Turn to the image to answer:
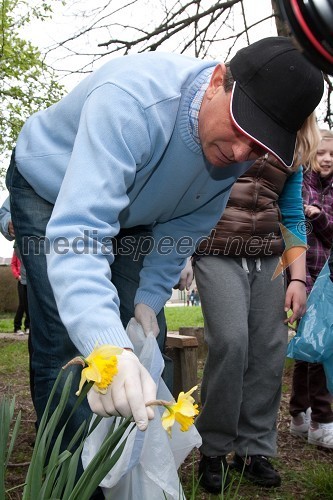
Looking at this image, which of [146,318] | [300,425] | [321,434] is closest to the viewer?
[146,318]

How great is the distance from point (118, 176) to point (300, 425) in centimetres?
246

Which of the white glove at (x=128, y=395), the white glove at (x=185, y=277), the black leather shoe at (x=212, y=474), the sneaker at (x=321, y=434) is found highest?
the white glove at (x=128, y=395)

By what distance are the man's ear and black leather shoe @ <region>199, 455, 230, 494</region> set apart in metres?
1.49

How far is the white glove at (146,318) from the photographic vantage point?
215 centimetres

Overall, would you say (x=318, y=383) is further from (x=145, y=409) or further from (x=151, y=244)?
(x=145, y=409)

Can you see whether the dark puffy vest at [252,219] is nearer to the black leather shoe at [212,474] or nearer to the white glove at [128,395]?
the black leather shoe at [212,474]

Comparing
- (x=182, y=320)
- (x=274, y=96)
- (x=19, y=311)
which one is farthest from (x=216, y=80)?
(x=182, y=320)

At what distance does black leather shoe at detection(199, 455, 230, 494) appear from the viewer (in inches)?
103

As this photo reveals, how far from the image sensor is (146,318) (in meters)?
2.18

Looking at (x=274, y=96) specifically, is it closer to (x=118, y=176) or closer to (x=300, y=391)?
(x=118, y=176)

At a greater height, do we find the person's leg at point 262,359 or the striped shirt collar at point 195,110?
the striped shirt collar at point 195,110

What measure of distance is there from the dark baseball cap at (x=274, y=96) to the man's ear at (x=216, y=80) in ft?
0.22

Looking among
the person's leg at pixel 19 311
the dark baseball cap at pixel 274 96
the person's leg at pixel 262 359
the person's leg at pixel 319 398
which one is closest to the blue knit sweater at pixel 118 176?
the dark baseball cap at pixel 274 96

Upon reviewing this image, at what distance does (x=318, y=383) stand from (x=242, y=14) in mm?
3691
